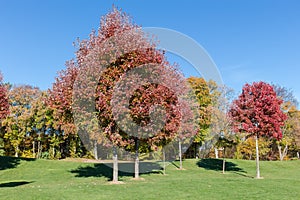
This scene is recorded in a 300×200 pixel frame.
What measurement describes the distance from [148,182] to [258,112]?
9442 millimetres

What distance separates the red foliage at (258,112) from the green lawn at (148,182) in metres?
3.34

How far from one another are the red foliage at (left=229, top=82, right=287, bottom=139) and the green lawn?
11.0 ft

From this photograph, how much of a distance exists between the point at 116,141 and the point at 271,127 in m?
11.6

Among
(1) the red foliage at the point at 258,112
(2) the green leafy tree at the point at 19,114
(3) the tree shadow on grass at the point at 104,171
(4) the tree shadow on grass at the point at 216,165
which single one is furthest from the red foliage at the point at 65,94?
(2) the green leafy tree at the point at 19,114

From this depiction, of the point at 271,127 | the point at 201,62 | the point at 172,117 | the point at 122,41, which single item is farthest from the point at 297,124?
the point at 122,41

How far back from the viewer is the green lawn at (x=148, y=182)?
10.7m

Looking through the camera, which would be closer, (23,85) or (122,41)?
(122,41)

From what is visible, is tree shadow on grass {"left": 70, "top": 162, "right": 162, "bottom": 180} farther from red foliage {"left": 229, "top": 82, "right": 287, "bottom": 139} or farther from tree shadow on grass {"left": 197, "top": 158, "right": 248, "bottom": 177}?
red foliage {"left": 229, "top": 82, "right": 287, "bottom": 139}

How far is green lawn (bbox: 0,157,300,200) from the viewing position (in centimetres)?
1069

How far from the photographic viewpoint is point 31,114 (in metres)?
32.5

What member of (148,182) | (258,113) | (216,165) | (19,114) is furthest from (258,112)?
(19,114)

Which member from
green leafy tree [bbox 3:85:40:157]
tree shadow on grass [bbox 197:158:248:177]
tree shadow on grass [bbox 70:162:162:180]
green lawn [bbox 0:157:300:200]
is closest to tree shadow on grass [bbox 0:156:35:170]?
green lawn [bbox 0:157:300:200]

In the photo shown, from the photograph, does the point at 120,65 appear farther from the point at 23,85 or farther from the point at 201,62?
the point at 23,85

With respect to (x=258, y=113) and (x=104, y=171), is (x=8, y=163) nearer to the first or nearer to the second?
(x=104, y=171)
